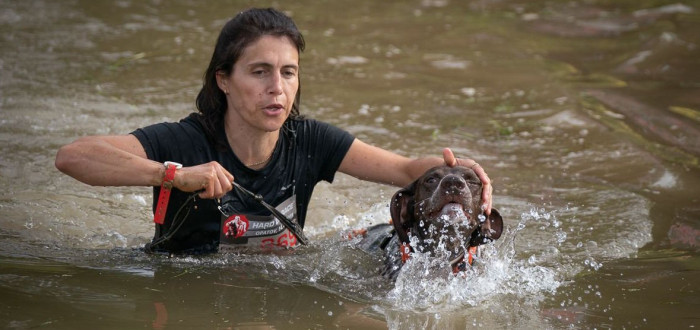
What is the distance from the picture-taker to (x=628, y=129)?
28.6ft

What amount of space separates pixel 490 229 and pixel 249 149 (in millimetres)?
1483

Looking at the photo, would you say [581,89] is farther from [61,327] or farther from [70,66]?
[61,327]

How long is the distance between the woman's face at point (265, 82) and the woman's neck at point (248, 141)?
12cm

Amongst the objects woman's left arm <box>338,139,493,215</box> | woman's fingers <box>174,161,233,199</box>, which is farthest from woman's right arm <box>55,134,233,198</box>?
woman's left arm <box>338,139,493,215</box>

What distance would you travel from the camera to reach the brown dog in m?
4.92

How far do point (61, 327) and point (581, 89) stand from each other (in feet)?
24.3

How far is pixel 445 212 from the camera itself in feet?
16.3

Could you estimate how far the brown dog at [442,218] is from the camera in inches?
194

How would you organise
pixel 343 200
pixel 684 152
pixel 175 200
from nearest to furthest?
1. pixel 175 200
2. pixel 343 200
3. pixel 684 152

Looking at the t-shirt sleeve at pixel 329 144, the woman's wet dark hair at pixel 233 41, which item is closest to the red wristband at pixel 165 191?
the woman's wet dark hair at pixel 233 41

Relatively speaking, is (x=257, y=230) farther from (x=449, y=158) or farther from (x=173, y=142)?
(x=449, y=158)

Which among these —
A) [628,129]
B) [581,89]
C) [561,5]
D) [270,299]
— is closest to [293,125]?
[270,299]

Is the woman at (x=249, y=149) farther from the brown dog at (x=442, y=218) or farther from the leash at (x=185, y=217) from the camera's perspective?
the brown dog at (x=442, y=218)

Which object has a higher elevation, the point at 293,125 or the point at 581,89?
the point at 293,125
